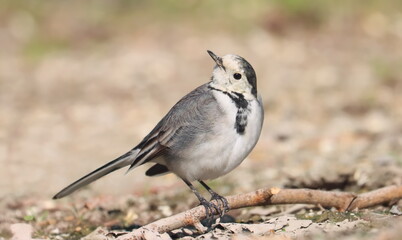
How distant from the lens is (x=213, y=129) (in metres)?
5.17

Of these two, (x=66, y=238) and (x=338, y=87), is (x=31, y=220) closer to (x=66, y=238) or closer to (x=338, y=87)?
(x=66, y=238)

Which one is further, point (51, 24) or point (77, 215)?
point (51, 24)

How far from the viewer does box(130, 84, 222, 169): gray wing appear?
5.26m

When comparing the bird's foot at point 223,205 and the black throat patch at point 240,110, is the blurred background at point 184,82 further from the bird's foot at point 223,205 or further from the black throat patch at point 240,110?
the black throat patch at point 240,110

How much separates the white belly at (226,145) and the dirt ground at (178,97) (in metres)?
0.44

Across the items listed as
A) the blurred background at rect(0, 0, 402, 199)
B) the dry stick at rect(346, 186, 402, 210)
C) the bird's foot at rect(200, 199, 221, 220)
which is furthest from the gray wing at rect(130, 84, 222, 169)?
the blurred background at rect(0, 0, 402, 199)

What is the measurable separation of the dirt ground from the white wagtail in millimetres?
462

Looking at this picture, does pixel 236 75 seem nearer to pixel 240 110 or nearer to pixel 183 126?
pixel 240 110

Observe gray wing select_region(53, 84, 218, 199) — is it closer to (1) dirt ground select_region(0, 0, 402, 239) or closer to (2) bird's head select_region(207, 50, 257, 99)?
(2) bird's head select_region(207, 50, 257, 99)

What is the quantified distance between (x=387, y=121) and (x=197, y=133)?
475 centimetres

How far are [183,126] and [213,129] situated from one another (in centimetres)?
30

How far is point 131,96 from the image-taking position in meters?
10.7

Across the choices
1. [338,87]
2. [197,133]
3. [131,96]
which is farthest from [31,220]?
[338,87]

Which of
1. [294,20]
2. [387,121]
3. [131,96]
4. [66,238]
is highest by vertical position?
[294,20]
